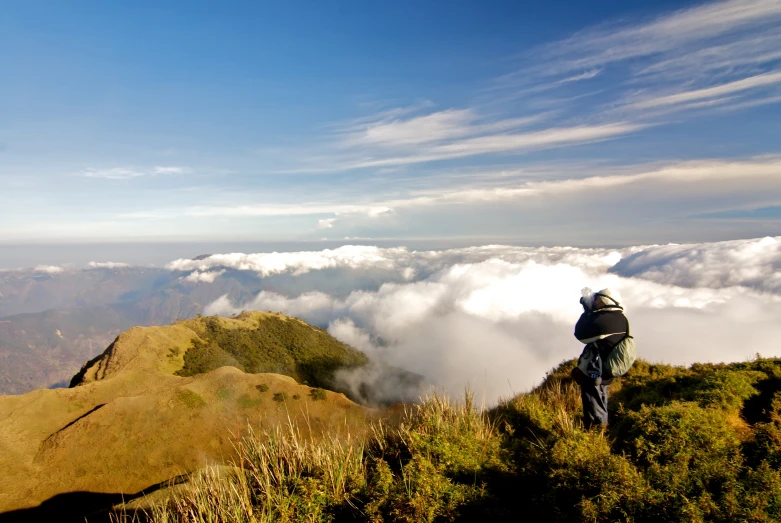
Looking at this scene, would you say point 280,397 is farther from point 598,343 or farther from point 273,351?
point 273,351

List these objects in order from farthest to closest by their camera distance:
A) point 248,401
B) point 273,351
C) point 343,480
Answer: point 273,351 → point 248,401 → point 343,480

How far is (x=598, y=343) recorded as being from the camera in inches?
302

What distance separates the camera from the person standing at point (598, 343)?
7527 millimetres

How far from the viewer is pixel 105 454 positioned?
4209 centimetres

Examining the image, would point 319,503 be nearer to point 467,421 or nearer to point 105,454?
point 467,421

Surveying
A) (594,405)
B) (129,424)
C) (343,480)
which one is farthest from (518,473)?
(129,424)

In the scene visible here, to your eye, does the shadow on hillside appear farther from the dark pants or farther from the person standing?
the person standing

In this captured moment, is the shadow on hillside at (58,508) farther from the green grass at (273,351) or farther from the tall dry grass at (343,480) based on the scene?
the green grass at (273,351)

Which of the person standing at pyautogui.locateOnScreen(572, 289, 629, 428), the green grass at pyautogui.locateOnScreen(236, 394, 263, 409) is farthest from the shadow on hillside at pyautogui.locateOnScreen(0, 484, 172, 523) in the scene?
the person standing at pyautogui.locateOnScreen(572, 289, 629, 428)

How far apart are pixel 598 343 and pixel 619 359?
0.45 metres

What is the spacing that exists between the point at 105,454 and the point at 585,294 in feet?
175

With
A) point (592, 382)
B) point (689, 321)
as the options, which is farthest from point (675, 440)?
point (689, 321)

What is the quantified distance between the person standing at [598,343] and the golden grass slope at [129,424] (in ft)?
82.6

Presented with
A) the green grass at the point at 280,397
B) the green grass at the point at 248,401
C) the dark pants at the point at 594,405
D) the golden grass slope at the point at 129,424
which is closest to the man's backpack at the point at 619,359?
the dark pants at the point at 594,405
